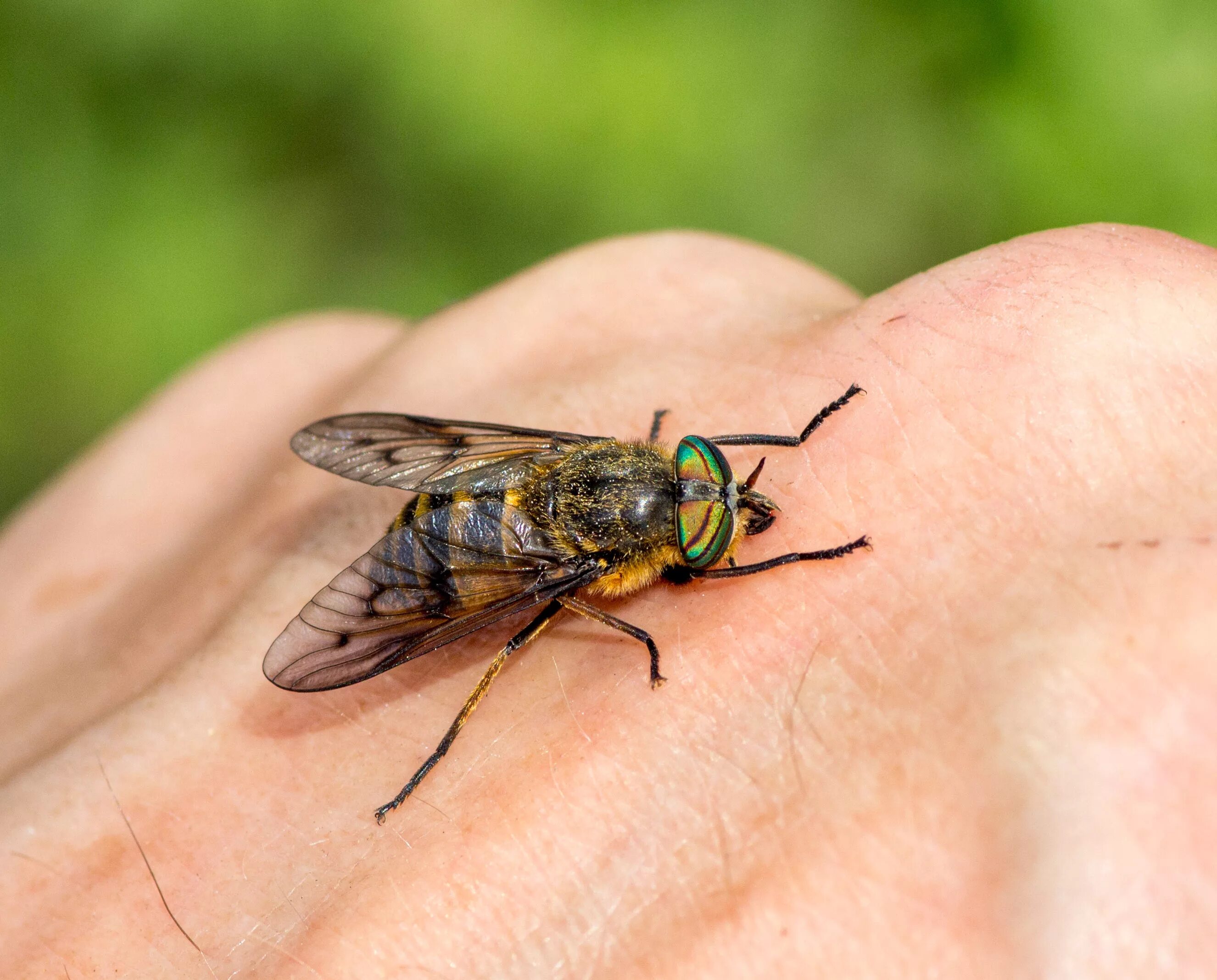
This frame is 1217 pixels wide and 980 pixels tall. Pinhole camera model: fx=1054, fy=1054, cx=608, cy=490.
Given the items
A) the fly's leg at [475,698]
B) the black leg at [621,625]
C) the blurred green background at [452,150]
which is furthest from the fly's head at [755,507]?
the blurred green background at [452,150]

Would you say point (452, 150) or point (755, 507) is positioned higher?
point (452, 150)

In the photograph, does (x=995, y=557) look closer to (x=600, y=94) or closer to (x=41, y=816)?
(x=41, y=816)

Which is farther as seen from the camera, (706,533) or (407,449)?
(407,449)

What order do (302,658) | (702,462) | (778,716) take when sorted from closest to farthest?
(778,716) < (302,658) < (702,462)

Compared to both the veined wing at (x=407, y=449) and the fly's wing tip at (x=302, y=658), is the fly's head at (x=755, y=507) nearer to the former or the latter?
the veined wing at (x=407, y=449)

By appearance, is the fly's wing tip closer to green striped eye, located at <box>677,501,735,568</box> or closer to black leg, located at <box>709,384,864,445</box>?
green striped eye, located at <box>677,501,735,568</box>

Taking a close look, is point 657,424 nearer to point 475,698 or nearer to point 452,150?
point 475,698

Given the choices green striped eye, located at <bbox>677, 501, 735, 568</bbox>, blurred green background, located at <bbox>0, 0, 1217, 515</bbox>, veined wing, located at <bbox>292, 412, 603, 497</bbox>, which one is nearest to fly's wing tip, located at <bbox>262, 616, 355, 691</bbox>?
veined wing, located at <bbox>292, 412, 603, 497</bbox>

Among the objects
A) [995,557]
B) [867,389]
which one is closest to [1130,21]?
[867,389]

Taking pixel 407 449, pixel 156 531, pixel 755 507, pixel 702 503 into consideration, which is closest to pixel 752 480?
pixel 755 507
